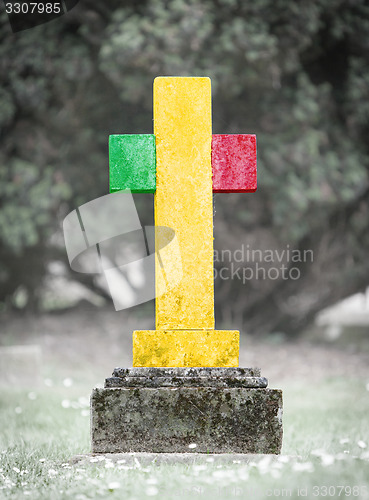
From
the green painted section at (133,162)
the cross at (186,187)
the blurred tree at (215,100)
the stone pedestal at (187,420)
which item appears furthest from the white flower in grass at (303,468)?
the blurred tree at (215,100)

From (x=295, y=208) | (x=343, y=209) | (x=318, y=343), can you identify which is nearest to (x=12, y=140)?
(x=295, y=208)

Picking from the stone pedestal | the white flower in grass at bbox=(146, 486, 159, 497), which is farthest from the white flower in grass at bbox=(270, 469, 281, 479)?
the white flower in grass at bbox=(146, 486, 159, 497)

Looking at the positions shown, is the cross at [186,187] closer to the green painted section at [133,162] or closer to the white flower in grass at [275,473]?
the green painted section at [133,162]

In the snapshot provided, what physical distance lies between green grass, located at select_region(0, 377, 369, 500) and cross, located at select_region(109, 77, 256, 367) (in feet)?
2.09

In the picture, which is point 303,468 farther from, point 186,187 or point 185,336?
point 186,187

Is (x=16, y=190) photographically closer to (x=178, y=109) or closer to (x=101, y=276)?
(x=101, y=276)

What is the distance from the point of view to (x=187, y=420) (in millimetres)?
3010

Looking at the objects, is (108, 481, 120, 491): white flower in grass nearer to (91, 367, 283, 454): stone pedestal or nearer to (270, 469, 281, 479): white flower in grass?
(91, 367, 283, 454): stone pedestal

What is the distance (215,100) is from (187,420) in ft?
19.1

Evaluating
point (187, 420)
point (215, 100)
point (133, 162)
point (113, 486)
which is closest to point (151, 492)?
point (113, 486)

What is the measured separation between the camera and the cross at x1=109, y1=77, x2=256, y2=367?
324cm

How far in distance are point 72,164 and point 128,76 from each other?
169 cm

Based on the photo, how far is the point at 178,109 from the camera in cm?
339

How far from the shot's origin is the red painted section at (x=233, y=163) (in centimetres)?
341
